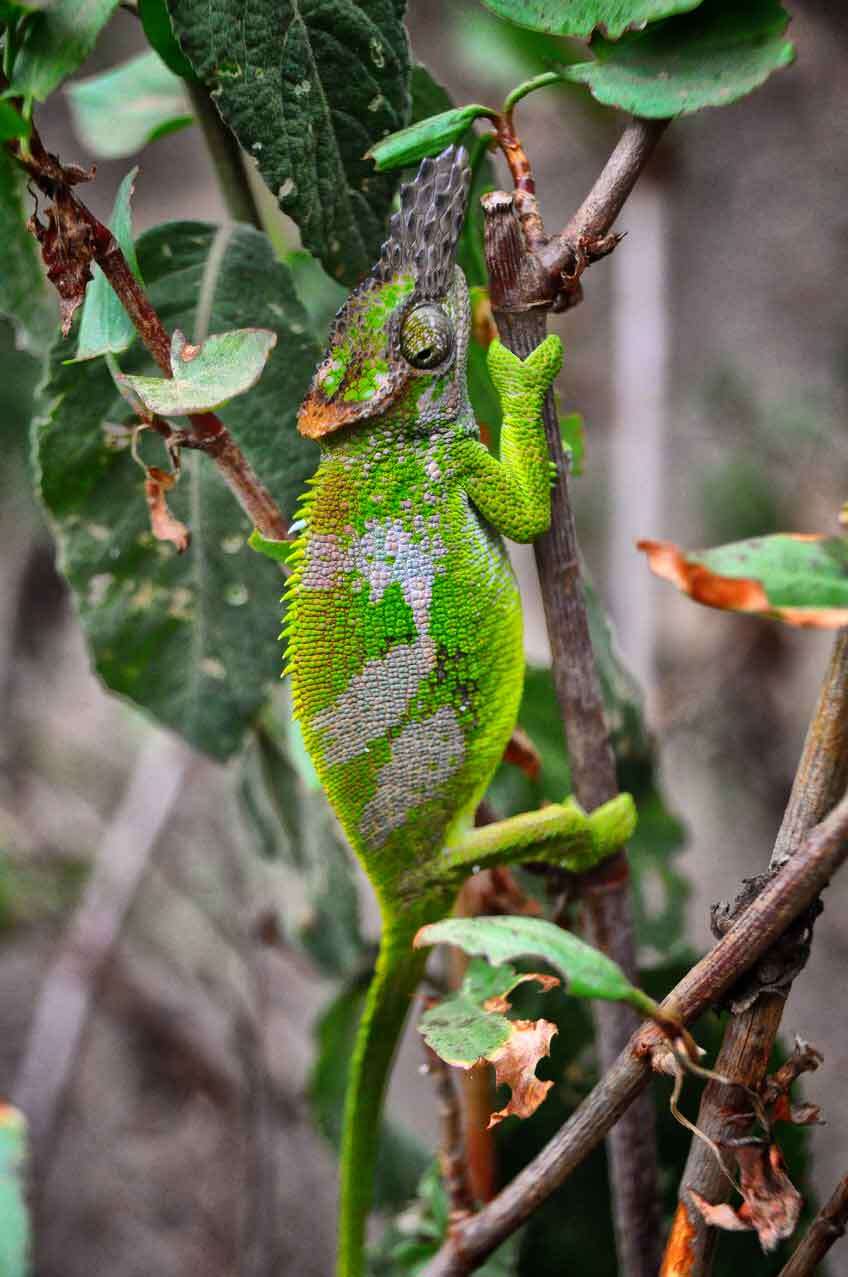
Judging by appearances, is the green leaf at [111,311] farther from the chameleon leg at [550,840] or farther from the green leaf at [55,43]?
the chameleon leg at [550,840]

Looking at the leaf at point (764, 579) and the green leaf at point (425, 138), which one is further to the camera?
the green leaf at point (425, 138)

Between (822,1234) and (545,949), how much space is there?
0.26 m

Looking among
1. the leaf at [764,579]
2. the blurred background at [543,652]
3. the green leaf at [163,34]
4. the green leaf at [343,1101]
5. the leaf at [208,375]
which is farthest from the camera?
the blurred background at [543,652]

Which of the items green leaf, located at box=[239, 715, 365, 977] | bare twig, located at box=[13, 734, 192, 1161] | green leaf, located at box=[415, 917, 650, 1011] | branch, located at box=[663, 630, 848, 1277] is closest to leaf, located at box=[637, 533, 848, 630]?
branch, located at box=[663, 630, 848, 1277]

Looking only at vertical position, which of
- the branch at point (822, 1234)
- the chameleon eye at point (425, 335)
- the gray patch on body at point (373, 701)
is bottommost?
the branch at point (822, 1234)

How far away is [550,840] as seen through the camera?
0.87 metres

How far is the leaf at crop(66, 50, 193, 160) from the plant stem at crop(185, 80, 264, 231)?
0.59 ft

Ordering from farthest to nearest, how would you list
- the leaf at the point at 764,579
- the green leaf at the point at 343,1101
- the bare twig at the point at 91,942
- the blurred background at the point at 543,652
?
the blurred background at the point at 543,652
the bare twig at the point at 91,942
the green leaf at the point at 343,1101
the leaf at the point at 764,579

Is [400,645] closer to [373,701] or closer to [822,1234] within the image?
[373,701]

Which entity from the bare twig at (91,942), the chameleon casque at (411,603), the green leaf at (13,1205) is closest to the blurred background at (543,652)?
the bare twig at (91,942)

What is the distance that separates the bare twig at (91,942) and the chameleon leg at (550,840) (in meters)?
0.91

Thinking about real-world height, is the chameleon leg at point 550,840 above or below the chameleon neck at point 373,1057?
above

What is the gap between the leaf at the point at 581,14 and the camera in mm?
603

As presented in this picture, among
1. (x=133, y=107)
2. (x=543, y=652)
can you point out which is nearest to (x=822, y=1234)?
(x=133, y=107)
